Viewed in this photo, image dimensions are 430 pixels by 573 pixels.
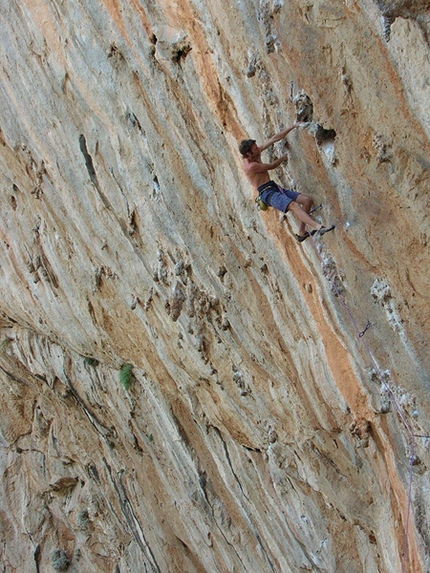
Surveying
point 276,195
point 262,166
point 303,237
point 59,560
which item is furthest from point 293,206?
point 59,560

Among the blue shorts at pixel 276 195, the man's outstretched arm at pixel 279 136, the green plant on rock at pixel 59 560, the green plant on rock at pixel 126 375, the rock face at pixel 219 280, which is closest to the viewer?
the rock face at pixel 219 280

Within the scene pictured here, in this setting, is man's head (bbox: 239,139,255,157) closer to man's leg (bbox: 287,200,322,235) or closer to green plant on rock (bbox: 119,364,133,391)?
man's leg (bbox: 287,200,322,235)

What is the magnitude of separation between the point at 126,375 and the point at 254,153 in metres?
6.38

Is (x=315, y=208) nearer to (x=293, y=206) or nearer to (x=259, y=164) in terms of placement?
(x=293, y=206)

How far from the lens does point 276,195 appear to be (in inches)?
231

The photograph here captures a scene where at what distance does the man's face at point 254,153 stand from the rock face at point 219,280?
402 mm

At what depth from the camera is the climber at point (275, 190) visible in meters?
5.69

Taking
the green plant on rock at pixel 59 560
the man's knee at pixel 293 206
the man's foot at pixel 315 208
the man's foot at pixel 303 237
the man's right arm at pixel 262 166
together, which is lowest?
the green plant on rock at pixel 59 560

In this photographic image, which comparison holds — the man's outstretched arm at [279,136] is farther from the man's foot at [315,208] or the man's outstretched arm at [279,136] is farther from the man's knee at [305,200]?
the man's foot at [315,208]

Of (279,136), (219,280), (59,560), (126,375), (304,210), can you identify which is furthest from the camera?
(59,560)

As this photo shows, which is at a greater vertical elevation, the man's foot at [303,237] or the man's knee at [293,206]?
the man's knee at [293,206]

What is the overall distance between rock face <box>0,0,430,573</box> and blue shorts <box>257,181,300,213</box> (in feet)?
0.74

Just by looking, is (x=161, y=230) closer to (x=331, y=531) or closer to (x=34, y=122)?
(x=34, y=122)

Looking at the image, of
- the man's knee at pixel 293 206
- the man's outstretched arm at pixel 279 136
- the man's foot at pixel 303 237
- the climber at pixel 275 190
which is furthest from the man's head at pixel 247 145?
the man's foot at pixel 303 237
